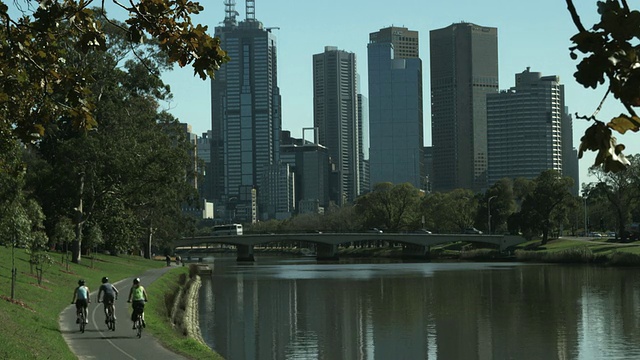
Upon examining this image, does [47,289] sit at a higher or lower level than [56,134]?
lower

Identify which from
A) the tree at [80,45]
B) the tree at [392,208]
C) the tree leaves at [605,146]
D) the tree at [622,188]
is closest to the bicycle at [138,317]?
the tree at [80,45]

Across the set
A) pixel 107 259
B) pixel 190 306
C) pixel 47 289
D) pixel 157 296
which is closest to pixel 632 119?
pixel 47 289

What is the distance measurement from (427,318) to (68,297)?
1834 cm

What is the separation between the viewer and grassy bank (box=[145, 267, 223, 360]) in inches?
1042

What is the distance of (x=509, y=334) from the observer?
135 feet

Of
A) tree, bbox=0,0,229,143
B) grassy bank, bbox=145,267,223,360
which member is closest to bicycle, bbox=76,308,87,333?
grassy bank, bbox=145,267,223,360

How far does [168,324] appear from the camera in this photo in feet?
119

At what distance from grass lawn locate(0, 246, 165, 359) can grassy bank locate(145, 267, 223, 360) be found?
3.06 metres

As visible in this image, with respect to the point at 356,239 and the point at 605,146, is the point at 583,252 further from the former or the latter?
the point at 605,146

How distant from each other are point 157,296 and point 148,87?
27868mm

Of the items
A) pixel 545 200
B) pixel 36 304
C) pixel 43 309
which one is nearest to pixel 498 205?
pixel 545 200

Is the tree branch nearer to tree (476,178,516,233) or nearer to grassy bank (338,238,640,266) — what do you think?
grassy bank (338,238,640,266)

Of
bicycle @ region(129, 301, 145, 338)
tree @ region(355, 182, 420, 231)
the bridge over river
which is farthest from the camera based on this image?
tree @ region(355, 182, 420, 231)

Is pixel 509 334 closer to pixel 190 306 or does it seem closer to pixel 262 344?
pixel 262 344
